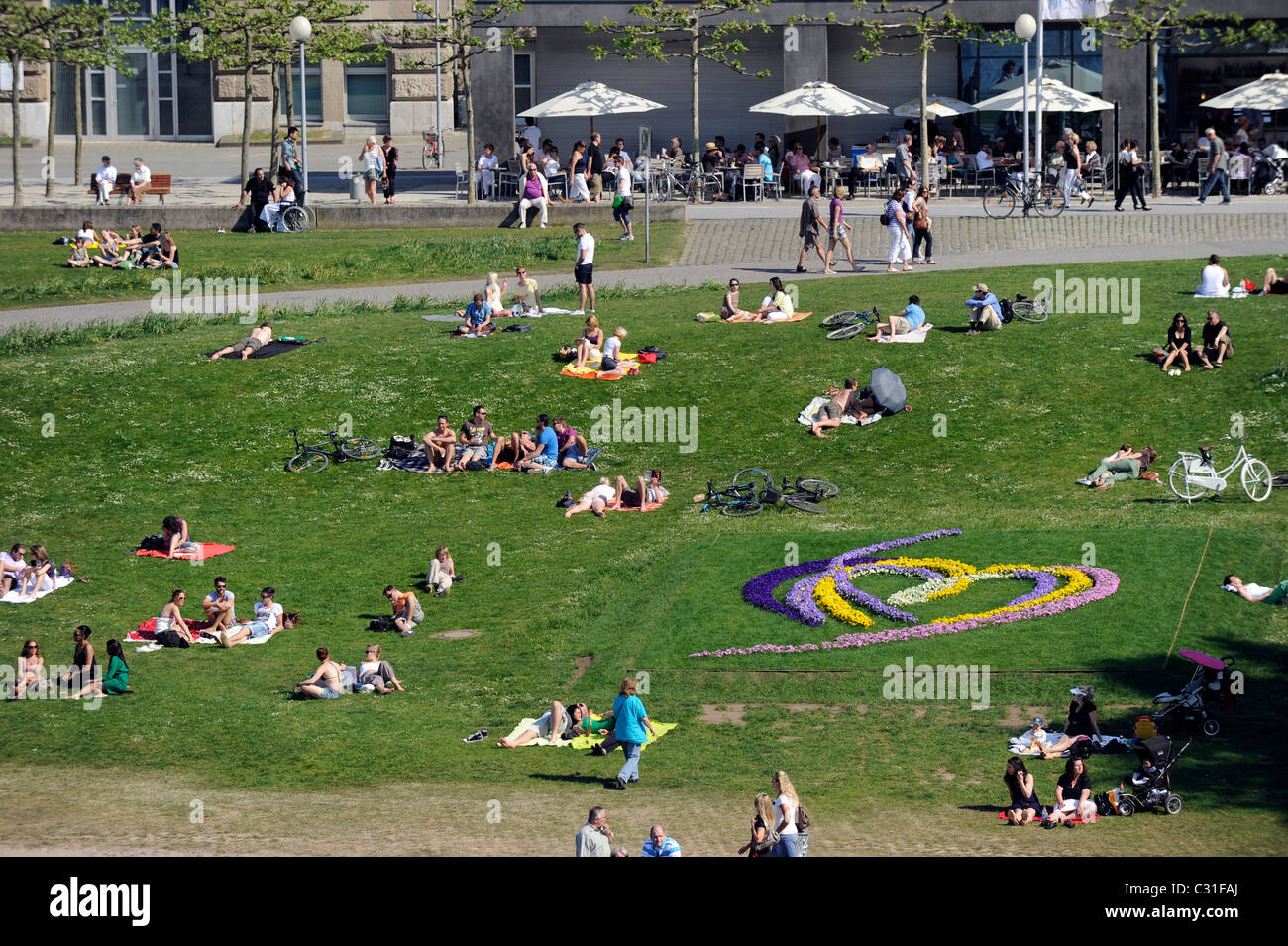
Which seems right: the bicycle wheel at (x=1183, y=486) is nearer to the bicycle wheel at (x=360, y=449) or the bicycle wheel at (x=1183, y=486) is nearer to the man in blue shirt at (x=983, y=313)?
the man in blue shirt at (x=983, y=313)

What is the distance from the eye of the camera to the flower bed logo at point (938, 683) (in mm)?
24031

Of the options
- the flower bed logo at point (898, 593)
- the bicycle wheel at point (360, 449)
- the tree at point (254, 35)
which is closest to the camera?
the flower bed logo at point (898, 593)

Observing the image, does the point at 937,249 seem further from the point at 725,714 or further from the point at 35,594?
the point at 35,594

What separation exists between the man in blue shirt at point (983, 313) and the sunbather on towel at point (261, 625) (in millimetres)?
19263

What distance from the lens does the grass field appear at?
21.2m

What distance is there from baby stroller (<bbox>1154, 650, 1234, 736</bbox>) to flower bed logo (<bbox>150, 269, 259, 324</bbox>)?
28.6 metres

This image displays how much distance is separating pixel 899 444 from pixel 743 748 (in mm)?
13894

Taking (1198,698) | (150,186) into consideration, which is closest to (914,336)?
(1198,698)

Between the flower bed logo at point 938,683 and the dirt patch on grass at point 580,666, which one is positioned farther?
the dirt patch on grass at point 580,666

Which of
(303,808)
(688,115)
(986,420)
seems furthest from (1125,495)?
(688,115)

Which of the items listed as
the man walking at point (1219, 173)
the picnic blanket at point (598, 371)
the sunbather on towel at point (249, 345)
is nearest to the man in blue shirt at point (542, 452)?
the picnic blanket at point (598, 371)

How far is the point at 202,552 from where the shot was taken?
3092cm

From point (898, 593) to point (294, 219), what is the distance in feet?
106

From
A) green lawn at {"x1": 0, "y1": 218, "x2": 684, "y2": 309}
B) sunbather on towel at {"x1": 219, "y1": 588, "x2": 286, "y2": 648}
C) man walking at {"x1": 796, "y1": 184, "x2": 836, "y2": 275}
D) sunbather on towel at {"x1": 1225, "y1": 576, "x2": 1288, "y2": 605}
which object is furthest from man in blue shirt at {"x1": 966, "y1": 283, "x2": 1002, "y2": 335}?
sunbather on towel at {"x1": 219, "y1": 588, "x2": 286, "y2": 648}
